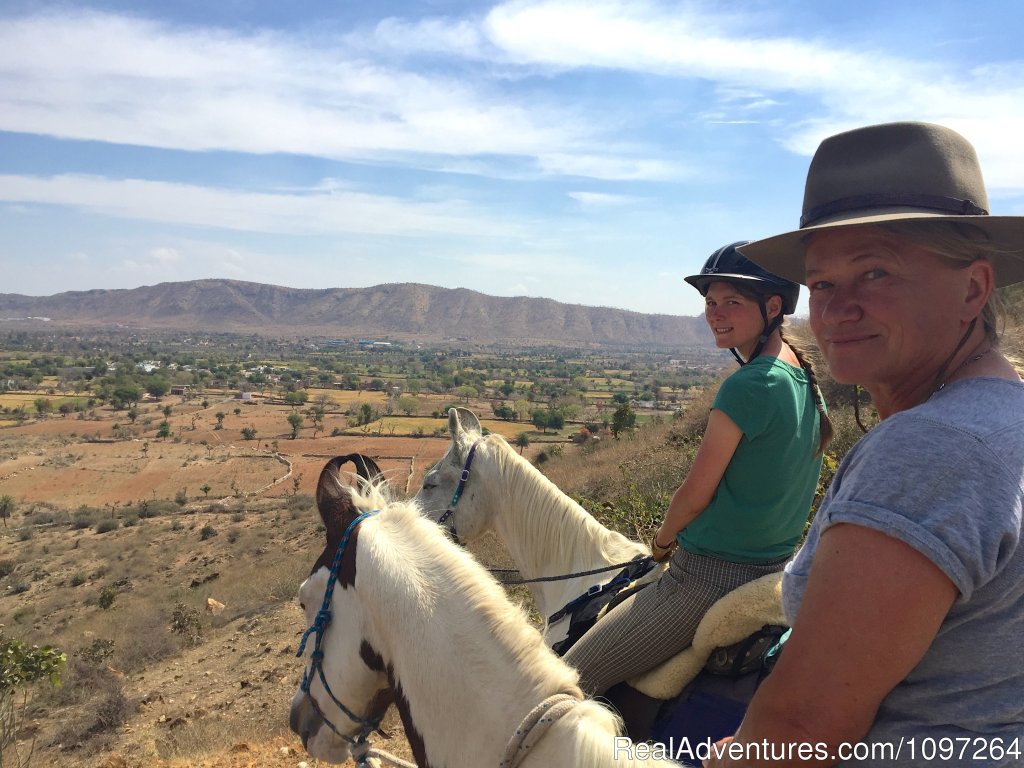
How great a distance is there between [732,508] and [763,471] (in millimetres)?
222

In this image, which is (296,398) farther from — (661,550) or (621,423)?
(661,550)

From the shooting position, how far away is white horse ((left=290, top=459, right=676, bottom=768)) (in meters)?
1.83

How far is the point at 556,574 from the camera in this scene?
4.56m

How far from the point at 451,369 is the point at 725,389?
127m

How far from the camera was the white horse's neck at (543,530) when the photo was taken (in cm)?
439

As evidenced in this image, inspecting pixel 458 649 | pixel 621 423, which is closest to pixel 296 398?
pixel 621 423

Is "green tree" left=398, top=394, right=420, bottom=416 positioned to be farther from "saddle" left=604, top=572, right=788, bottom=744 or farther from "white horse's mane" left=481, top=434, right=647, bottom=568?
"saddle" left=604, top=572, right=788, bottom=744

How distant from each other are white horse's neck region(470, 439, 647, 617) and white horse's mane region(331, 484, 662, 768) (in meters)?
2.15

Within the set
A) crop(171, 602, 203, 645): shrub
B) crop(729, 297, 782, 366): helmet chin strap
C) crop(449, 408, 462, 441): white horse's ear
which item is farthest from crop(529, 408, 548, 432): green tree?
crop(729, 297, 782, 366): helmet chin strap

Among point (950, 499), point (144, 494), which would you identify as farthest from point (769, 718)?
point (144, 494)

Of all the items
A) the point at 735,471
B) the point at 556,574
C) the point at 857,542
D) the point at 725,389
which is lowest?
→ the point at 556,574

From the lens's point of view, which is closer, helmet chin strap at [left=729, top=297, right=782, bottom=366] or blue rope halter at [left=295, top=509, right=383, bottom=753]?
blue rope halter at [left=295, top=509, right=383, bottom=753]

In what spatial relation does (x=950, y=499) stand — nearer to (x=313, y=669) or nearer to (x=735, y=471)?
(x=735, y=471)

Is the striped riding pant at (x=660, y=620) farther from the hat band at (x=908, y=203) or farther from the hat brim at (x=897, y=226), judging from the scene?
the hat band at (x=908, y=203)
